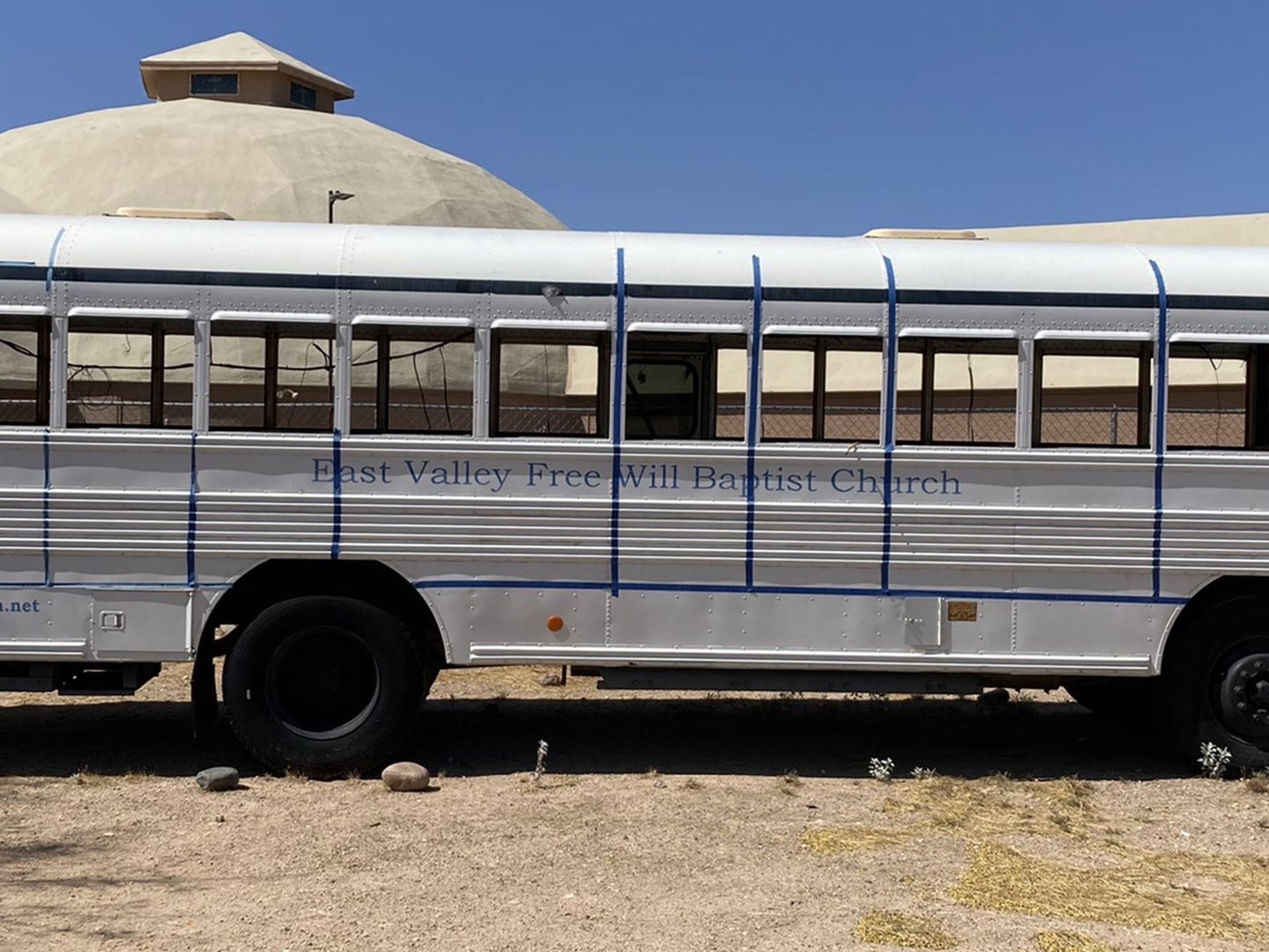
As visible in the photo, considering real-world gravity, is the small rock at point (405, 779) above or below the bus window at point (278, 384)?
below

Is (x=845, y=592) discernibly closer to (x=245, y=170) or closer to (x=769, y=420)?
(x=769, y=420)

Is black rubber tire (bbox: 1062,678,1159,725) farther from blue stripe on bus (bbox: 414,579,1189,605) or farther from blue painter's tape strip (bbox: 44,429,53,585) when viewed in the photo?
blue painter's tape strip (bbox: 44,429,53,585)

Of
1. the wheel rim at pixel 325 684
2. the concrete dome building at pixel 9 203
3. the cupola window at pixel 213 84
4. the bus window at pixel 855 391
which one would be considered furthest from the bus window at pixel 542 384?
the cupola window at pixel 213 84

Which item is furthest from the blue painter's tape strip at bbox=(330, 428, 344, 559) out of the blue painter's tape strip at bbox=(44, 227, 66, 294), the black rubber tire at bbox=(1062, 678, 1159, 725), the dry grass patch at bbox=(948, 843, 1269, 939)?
the black rubber tire at bbox=(1062, 678, 1159, 725)

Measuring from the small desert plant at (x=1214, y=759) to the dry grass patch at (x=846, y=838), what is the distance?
222cm

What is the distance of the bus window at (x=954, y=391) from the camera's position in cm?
738

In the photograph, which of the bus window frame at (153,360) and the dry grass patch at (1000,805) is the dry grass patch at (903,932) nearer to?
the dry grass patch at (1000,805)

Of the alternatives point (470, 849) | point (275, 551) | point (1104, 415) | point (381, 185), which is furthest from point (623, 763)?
point (381, 185)

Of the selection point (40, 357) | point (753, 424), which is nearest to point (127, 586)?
point (40, 357)

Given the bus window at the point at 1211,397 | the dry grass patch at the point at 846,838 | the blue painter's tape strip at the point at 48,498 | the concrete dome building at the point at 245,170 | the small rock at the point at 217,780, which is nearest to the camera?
the dry grass patch at the point at 846,838

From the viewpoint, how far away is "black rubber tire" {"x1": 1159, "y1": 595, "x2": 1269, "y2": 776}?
745 centimetres

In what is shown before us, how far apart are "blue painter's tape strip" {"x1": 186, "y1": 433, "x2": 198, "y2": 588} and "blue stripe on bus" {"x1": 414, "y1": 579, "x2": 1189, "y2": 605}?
1.83m

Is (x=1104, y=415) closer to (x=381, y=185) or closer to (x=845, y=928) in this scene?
(x=845, y=928)

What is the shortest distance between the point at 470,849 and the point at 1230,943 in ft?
10.8
